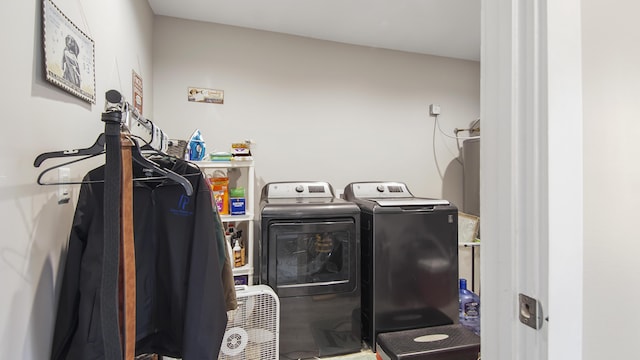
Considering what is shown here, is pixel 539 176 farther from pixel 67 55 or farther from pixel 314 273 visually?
pixel 314 273

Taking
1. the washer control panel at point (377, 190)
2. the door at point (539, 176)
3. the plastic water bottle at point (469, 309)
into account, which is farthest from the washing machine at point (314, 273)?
the door at point (539, 176)

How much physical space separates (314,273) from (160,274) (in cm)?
107

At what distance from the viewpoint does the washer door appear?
191 cm

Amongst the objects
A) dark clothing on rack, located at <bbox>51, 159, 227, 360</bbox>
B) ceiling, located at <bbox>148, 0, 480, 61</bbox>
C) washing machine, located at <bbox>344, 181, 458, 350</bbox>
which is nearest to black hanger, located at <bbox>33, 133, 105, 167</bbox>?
dark clothing on rack, located at <bbox>51, 159, 227, 360</bbox>

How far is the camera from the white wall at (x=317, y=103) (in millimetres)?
2395

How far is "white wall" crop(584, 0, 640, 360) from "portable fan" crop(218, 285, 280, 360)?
→ 4.72 feet

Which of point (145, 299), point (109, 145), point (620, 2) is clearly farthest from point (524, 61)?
point (145, 299)

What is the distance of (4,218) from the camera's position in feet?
2.37

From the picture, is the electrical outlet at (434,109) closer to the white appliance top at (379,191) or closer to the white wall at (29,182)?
the white appliance top at (379,191)

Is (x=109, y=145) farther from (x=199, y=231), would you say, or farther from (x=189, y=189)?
(x=199, y=231)

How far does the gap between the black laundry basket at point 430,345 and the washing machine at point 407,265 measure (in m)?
0.25

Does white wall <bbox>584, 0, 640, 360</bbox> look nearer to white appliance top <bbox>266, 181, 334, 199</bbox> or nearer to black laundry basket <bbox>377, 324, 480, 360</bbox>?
black laundry basket <bbox>377, 324, 480, 360</bbox>

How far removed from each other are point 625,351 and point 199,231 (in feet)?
3.82

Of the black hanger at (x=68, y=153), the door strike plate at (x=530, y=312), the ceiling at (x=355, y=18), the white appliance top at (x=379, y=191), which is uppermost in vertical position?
the ceiling at (x=355, y=18)
